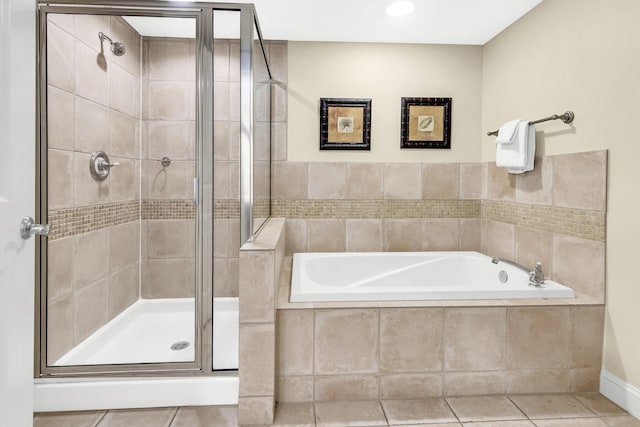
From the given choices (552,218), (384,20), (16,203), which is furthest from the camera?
(384,20)

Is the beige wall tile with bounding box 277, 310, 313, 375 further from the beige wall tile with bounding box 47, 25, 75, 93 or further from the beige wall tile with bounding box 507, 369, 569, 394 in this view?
the beige wall tile with bounding box 47, 25, 75, 93

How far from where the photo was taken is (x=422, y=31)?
2.78 metres

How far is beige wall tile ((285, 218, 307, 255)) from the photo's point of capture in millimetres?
3023

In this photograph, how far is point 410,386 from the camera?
1876 mm

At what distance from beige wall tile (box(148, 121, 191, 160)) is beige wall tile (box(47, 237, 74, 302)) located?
631 mm

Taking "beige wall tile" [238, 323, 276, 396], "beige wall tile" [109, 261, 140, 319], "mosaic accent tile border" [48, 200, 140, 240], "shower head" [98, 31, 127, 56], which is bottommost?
"beige wall tile" [238, 323, 276, 396]

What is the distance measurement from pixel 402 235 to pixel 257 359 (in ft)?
5.61

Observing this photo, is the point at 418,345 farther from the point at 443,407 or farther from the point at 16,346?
the point at 16,346

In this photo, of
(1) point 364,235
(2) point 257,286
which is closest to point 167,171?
(2) point 257,286

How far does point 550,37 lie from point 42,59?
272 cm

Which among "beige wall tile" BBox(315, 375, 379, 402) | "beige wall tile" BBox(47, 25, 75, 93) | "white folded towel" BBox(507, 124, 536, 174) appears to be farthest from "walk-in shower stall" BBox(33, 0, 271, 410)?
"white folded towel" BBox(507, 124, 536, 174)

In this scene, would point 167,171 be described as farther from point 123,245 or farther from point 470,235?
point 470,235


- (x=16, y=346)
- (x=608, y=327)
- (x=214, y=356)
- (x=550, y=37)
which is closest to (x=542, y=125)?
(x=550, y=37)

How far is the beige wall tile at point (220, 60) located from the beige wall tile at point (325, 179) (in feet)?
3.83
